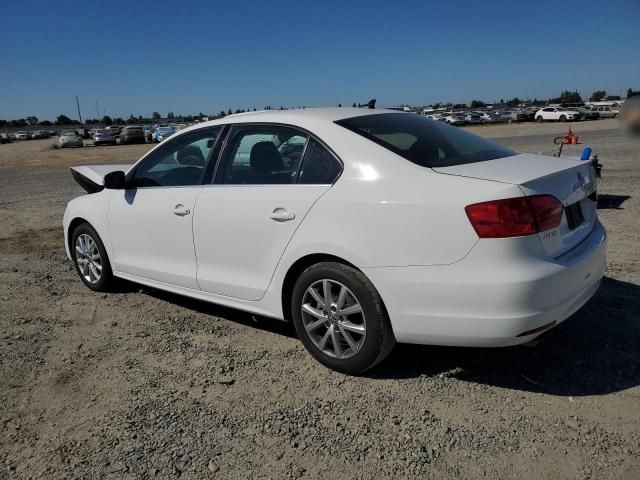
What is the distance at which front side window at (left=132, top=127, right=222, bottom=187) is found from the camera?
14.0 feet

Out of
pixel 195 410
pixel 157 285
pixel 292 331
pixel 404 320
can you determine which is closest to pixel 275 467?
pixel 195 410

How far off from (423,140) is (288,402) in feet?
6.14

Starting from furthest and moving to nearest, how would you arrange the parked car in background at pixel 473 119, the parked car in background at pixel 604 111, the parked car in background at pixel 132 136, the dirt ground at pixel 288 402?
1. the parked car in background at pixel 473 119
2. the parked car in background at pixel 604 111
3. the parked car in background at pixel 132 136
4. the dirt ground at pixel 288 402

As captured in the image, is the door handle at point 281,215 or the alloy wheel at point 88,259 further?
the alloy wheel at point 88,259

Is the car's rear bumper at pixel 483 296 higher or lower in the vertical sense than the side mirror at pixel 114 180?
lower

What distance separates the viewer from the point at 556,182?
310 centimetres

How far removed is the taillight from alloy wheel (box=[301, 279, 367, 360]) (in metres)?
0.87

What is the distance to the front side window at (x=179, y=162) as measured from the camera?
4273mm

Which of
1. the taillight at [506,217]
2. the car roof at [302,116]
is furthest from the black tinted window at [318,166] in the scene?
the taillight at [506,217]

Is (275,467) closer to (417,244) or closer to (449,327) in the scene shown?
(449,327)

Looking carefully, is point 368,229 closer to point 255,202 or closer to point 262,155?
point 255,202

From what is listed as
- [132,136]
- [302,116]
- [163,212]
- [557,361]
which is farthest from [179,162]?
[132,136]

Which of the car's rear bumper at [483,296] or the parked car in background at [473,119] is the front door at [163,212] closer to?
the car's rear bumper at [483,296]

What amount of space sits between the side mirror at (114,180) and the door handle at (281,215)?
1.80 metres
